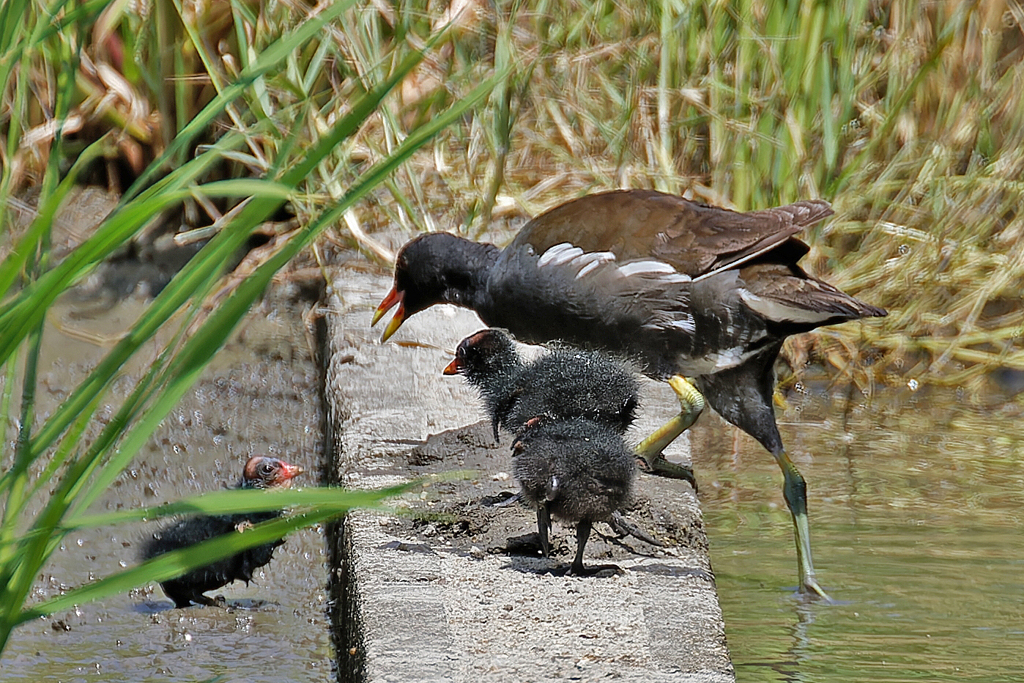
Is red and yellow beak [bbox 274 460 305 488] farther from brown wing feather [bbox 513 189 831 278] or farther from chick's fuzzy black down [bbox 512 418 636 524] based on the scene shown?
brown wing feather [bbox 513 189 831 278]

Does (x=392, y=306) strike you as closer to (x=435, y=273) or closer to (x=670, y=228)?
(x=435, y=273)

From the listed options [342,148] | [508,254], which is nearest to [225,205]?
[342,148]

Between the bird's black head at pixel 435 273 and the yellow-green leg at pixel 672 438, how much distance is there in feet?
2.68

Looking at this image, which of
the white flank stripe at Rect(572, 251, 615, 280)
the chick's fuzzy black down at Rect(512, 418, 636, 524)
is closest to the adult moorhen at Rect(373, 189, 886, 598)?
the white flank stripe at Rect(572, 251, 615, 280)

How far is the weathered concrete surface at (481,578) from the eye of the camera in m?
2.31

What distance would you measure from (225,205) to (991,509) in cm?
325

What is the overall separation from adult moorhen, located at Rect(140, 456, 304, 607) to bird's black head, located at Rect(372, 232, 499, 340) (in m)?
0.95

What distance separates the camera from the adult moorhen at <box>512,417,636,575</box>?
2730mm

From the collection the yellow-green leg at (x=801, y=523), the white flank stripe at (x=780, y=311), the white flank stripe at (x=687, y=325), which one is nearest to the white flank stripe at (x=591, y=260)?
the white flank stripe at (x=687, y=325)

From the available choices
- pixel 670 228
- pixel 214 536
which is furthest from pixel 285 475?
pixel 670 228

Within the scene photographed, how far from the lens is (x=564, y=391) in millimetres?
3066

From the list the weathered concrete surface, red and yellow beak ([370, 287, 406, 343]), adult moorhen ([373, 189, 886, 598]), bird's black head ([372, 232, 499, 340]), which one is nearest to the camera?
the weathered concrete surface

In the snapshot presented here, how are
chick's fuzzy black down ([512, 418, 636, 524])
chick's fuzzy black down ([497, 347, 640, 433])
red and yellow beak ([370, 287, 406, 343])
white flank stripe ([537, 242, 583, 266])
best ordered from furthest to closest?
red and yellow beak ([370, 287, 406, 343])
white flank stripe ([537, 242, 583, 266])
chick's fuzzy black down ([497, 347, 640, 433])
chick's fuzzy black down ([512, 418, 636, 524])

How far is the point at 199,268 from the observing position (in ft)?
4.20
